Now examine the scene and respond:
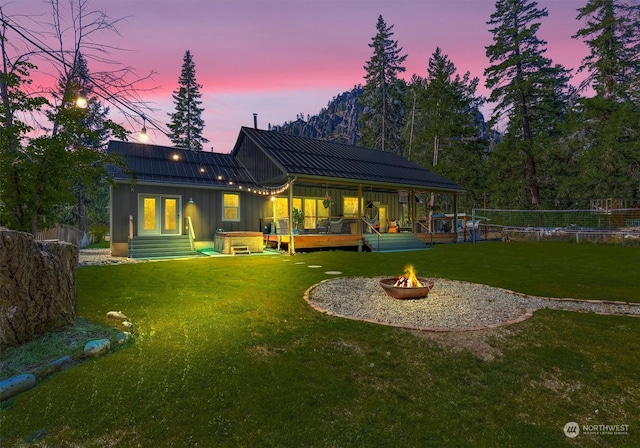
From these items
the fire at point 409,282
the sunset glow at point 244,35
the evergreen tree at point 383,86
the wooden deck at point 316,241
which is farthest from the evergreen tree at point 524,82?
the fire at point 409,282

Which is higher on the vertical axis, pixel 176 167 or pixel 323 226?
pixel 176 167

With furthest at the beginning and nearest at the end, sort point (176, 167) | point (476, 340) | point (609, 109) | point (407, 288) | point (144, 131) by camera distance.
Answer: point (609, 109) → point (176, 167) → point (144, 131) → point (407, 288) → point (476, 340)

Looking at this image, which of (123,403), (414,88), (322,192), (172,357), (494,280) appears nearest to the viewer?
(123,403)

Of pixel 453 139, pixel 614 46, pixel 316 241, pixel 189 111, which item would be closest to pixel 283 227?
pixel 316 241

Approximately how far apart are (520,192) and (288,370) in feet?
109

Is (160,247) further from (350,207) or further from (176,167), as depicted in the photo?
(350,207)

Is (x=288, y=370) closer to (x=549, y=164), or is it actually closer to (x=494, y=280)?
(x=494, y=280)

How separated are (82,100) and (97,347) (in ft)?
18.1

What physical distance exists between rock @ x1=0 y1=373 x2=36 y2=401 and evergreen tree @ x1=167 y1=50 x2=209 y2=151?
133ft

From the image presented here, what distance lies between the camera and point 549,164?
27.6 meters

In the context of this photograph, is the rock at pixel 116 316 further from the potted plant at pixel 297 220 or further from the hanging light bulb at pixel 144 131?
the potted plant at pixel 297 220

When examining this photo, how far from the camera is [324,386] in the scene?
292 cm

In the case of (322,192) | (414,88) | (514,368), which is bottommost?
(514,368)

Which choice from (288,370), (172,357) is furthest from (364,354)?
(172,357)
